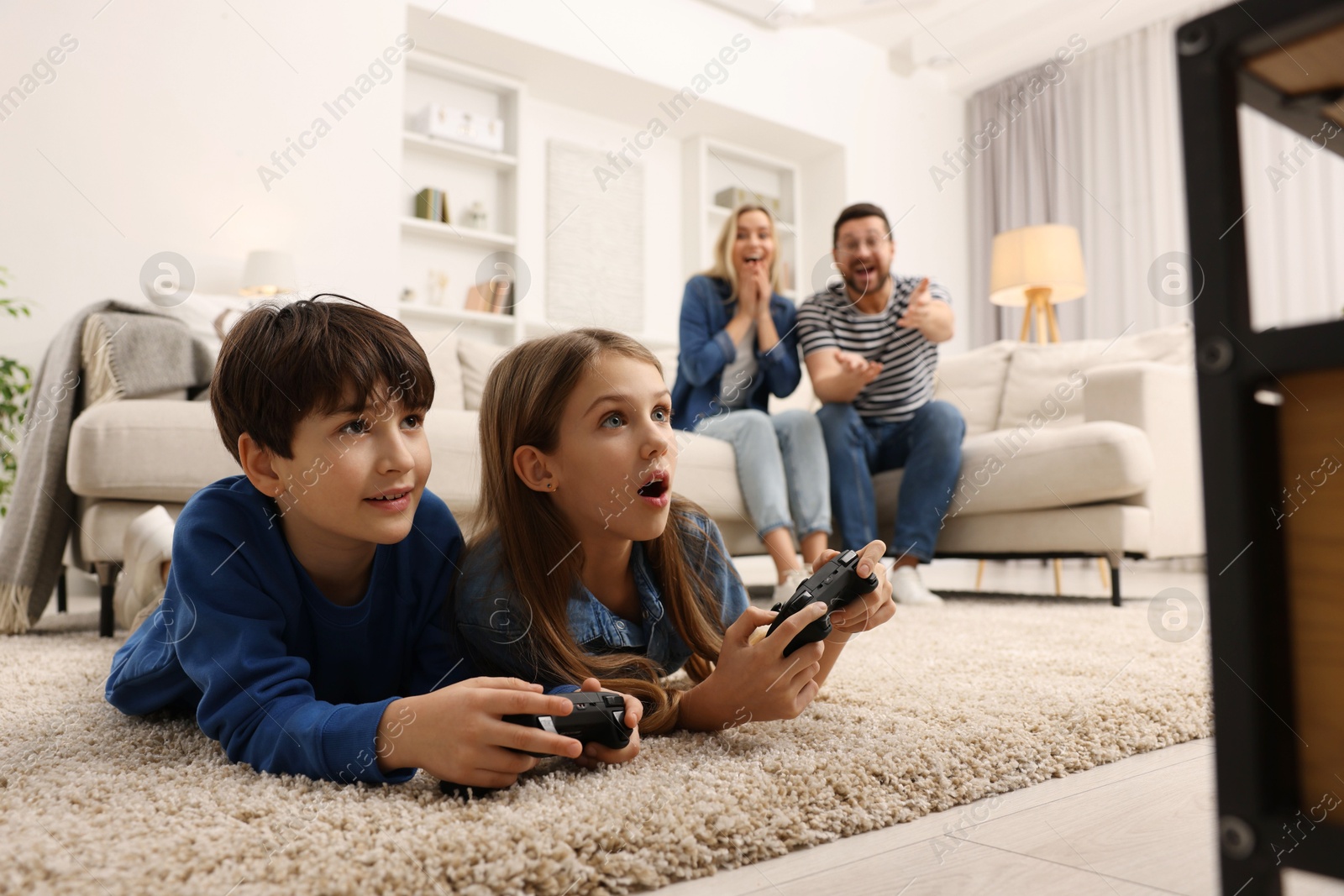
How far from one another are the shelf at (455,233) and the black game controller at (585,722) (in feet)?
11.4

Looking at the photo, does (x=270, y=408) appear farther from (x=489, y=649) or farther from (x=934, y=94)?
(x=934, y=94)

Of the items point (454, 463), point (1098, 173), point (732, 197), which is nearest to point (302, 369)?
point (454, 463)

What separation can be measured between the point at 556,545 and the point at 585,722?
0.29 metres

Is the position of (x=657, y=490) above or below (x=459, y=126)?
below

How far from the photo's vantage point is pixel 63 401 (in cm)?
169

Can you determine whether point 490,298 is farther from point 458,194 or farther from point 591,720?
point 591,720

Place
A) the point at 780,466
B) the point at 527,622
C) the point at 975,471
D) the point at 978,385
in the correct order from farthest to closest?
the point at 978,385, the point at 975,471, the point at 780,466, the point at 527,622

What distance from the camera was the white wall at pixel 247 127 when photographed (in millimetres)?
2875

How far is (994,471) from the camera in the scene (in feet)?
7.22

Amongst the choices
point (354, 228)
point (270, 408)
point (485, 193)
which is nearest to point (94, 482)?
point (270, 408)

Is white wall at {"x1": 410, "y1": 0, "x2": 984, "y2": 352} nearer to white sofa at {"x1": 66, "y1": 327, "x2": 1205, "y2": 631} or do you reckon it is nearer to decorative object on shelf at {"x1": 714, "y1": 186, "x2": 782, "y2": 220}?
decorative object on shelf at {"x1": 714, "y1": 186, "x2": 782, "y2": 220}

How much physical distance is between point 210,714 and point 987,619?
1.41 meters

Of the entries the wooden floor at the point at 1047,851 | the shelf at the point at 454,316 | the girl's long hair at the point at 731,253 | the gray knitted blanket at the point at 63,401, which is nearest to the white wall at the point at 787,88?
the shelf at the point at 454,316

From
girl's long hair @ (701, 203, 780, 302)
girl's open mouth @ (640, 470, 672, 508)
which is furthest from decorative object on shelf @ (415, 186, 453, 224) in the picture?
girl's open mouth @ (640, 470, 672, 508)
